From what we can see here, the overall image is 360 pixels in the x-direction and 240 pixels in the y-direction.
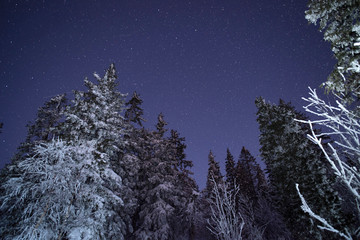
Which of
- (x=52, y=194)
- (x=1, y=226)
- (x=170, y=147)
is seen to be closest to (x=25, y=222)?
(x=52, y=194)

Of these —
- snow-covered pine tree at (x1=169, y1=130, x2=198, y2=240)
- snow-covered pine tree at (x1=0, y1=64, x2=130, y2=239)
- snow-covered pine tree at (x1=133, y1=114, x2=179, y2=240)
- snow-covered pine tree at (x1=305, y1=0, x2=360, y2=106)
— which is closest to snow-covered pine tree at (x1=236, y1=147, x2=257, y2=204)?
snow-covered pine tree at (x1=169, y1=130, x2=198, y2=240)

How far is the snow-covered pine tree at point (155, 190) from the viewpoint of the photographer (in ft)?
48.2

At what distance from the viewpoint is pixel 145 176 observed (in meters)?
17.7

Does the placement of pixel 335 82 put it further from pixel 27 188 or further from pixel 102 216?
pixel 102 216

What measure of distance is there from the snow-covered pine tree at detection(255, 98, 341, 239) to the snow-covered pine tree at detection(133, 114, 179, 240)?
907 centimetres

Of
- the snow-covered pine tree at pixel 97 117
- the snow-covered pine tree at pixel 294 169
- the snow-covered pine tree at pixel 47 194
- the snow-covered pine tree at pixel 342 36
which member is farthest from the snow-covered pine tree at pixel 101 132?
the snow-covered pine tree at pixel 294 169

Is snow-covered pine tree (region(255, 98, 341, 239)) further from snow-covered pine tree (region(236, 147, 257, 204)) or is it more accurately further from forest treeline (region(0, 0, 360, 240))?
snow-covered pine tree (region(236, 147, 257, 204))

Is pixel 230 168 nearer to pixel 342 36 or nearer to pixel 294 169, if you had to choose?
pixel 294 169

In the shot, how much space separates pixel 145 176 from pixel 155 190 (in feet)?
7.29

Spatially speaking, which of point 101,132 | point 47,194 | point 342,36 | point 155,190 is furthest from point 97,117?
point 342,36

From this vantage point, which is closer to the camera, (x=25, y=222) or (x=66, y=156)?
(x=25, y=222)

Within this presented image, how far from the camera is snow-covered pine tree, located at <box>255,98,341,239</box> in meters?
11.5

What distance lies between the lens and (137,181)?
1684 cm

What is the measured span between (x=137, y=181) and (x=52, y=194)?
10.5 m
